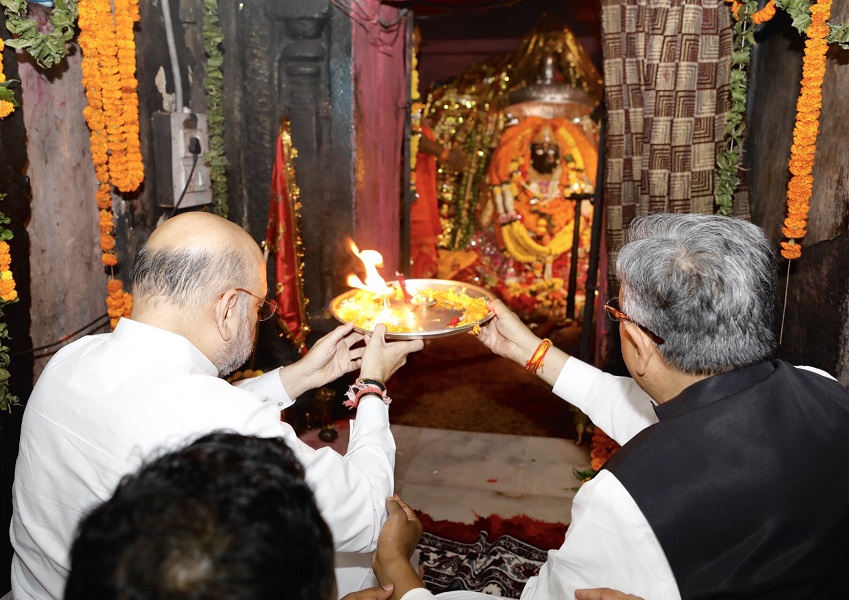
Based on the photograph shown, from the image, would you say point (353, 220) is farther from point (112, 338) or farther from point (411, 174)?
point (112, 338)

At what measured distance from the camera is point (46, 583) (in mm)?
2068

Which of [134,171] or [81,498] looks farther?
[134,171]

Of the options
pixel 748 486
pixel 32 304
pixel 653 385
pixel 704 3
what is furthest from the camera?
pixel 704 3

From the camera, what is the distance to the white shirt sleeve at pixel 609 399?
271 centimetres

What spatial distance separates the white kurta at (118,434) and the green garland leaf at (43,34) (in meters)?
1.71

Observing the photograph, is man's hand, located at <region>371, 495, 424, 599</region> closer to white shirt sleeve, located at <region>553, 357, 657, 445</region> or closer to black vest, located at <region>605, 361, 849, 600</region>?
black vest, located at <region>605, 361, 849, 600</region>

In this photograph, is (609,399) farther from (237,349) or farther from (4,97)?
(4,97)

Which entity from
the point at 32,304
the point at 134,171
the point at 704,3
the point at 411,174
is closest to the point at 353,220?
the point at 411,174

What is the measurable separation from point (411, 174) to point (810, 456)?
4.69 meters

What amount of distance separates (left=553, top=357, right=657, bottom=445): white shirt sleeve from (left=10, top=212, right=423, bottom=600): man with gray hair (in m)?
0.91

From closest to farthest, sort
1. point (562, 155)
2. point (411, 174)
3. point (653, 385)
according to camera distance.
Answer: point (653, 385) < point (411, 174) < point (562, 155)

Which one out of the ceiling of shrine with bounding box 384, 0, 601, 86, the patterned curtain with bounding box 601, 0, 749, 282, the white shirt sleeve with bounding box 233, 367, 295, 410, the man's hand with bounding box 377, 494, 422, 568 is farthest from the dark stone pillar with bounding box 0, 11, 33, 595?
the ceiling of shrine with bounding box 384, 0, 601, 86

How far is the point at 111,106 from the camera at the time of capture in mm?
3574

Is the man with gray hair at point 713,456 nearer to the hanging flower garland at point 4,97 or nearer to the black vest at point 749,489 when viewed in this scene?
the black vest at point 749,489
